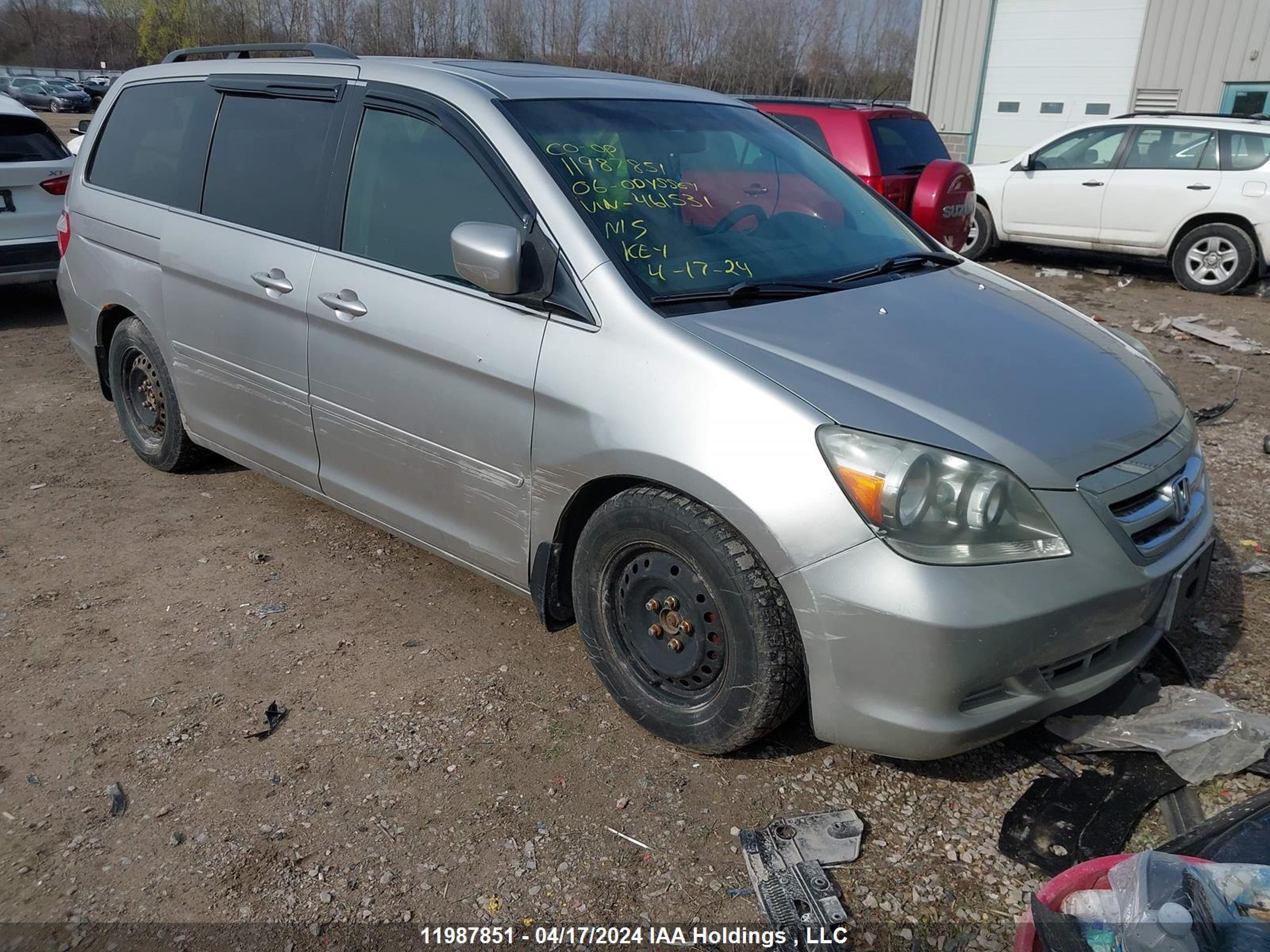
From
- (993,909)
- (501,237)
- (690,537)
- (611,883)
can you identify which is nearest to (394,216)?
(501,237)

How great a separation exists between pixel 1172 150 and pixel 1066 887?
10.3 metres

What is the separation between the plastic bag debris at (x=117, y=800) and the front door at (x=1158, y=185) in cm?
1052

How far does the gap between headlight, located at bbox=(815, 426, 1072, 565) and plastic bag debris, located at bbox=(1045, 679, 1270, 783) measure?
83 cm

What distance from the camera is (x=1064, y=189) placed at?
10.8m

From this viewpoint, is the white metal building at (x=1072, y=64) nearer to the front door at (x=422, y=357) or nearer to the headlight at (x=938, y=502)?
the front door at (x=422, y=357)

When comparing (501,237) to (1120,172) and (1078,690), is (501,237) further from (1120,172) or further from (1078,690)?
(1120,172)

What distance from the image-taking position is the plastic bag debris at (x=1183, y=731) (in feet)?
9.32

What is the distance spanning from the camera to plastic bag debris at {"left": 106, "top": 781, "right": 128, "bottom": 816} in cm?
273

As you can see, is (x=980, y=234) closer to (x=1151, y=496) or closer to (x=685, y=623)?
(x=1151, y=496)

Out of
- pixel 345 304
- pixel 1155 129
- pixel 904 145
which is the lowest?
pixel 345 304

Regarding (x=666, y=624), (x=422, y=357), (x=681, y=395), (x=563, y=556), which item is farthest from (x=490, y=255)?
(x=666, y=624)

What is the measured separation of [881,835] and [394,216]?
8.22 feet

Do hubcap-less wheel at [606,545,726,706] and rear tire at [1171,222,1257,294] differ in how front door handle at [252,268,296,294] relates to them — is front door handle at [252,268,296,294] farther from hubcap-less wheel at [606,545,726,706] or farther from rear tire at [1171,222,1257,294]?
rear tire at [1171,222,1257,294]

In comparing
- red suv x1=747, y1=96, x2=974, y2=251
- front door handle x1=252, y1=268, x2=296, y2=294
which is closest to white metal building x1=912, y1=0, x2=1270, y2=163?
red suv x1=747, y1=96, x2=974, y2=251
